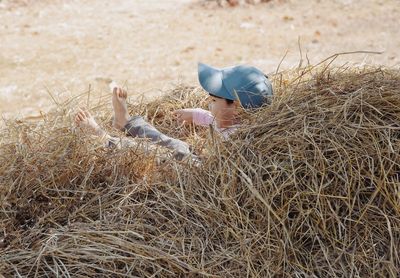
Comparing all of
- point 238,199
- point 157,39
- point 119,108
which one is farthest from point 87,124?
point 157,39

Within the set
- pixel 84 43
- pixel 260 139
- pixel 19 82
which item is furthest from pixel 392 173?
pixel 84 43

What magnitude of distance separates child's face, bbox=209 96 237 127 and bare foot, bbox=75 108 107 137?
45cm

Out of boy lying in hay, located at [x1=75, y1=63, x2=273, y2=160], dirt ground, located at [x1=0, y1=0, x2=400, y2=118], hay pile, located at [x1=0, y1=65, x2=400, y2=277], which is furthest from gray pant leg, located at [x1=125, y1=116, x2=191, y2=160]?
dirt ground, located at [x1=0, y1=0, x2=400, y2=118]

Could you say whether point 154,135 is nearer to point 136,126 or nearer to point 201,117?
point 136,126

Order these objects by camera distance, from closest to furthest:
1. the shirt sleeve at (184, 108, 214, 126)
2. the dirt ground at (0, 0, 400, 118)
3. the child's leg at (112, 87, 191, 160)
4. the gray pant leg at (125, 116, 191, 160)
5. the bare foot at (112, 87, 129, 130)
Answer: the gray pant leg at (125, 116, 191, 160) → the child's leg at (112, 87, 191, 160) → the bare foot at (112, 87, 129, 130) → the shirt sleeve at (184, 108, 214, 126) → the dirt ground at (0, 0, 400, 118)

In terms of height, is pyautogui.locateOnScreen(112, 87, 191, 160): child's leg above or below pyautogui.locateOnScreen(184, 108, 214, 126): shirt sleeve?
above

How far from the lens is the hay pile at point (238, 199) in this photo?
2.09m

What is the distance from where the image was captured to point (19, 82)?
5.15 meters

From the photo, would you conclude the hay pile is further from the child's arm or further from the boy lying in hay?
the child's arm

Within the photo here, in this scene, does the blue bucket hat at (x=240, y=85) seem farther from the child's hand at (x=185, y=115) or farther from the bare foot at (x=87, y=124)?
the bare foot at (x=87, y=124)

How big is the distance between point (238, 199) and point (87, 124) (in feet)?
2.56

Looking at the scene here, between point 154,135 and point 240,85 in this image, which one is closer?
point 240,85

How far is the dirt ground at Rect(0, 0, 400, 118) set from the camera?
17.0ft

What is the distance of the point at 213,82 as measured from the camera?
108 inches
